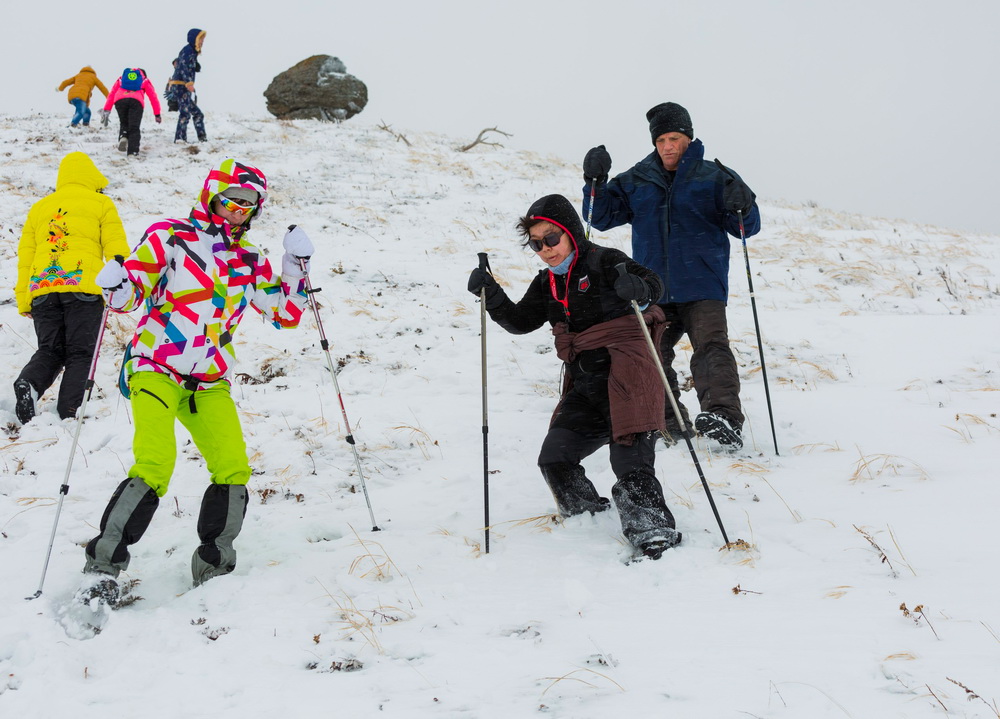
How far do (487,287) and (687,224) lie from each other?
2088 millimetres

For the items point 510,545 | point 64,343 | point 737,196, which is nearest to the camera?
point 510,545

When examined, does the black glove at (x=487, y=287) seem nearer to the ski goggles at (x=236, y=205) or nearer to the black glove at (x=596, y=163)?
the ski goggles at (x=236, y=205)

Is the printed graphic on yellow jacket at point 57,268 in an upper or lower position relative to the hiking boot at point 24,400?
upper

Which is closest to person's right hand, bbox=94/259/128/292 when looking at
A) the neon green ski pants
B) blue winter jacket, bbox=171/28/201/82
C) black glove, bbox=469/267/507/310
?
the neon green ski pants

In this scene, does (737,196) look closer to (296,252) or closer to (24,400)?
(296,252)

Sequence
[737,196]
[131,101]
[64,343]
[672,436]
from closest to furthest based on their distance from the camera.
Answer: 1. [737,196]
2. [672,436]
3. [64,343]
4. [131,101]

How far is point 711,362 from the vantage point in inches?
220

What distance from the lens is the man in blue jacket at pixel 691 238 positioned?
5.56m

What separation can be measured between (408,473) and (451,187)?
1224 cm

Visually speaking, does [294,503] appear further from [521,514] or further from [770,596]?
[770,596]

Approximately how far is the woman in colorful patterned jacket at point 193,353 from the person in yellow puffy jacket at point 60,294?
9.91 feet

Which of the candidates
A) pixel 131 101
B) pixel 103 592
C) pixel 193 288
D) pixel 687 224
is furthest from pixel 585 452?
pixel 131 101

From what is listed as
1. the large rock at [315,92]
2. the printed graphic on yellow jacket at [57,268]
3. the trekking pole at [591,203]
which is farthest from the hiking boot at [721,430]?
the large rock at [315,92]

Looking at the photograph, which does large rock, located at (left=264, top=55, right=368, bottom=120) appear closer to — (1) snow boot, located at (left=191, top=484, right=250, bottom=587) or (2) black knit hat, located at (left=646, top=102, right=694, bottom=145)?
(2) black knit hat, located at (left=646, top=102, right=694, bottom=145)
